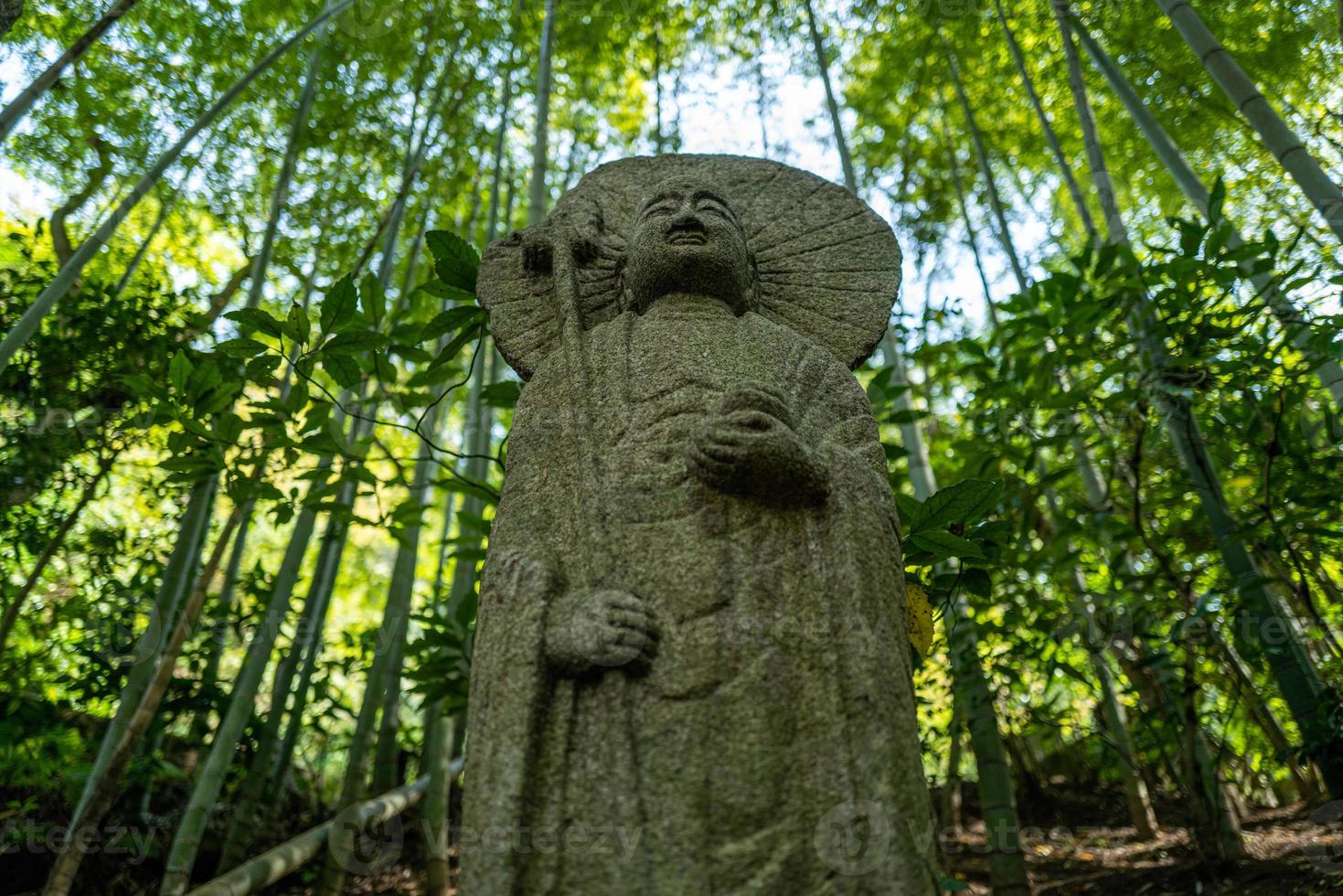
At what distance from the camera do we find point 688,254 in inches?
130

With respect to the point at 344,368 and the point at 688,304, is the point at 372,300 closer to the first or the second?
the point at 344,368

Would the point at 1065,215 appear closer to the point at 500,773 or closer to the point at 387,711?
the point at 387,711

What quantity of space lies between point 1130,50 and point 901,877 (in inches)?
317

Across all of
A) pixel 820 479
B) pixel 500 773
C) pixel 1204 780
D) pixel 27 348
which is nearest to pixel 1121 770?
pixel 1204 780

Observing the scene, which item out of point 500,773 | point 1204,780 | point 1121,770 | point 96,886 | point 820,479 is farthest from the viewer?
point 1121,770

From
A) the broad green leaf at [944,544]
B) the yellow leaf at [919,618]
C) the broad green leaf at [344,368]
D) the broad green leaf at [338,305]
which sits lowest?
the yellow leaf at [919,618]

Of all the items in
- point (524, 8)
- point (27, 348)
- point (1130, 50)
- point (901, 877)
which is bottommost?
point (901, 877)

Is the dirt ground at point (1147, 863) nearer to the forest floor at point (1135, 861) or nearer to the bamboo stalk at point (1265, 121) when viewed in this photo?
the forest floor at point (1135, 861)

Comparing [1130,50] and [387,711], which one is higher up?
[1130,50]

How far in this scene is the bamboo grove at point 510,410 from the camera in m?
4.11

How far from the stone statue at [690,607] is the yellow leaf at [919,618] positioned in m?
0.54

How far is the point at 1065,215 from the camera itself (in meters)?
12.1

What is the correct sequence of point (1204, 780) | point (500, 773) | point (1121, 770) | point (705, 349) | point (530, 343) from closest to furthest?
1. point (500, 773)
2. point (705, 349)
3. point (530, 343)
4. point (1204, 780)
5. point (1121, 770)

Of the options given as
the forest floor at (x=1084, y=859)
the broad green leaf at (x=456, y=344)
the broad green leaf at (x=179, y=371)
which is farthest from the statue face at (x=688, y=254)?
the forest floor at (x=1084, y=859)
